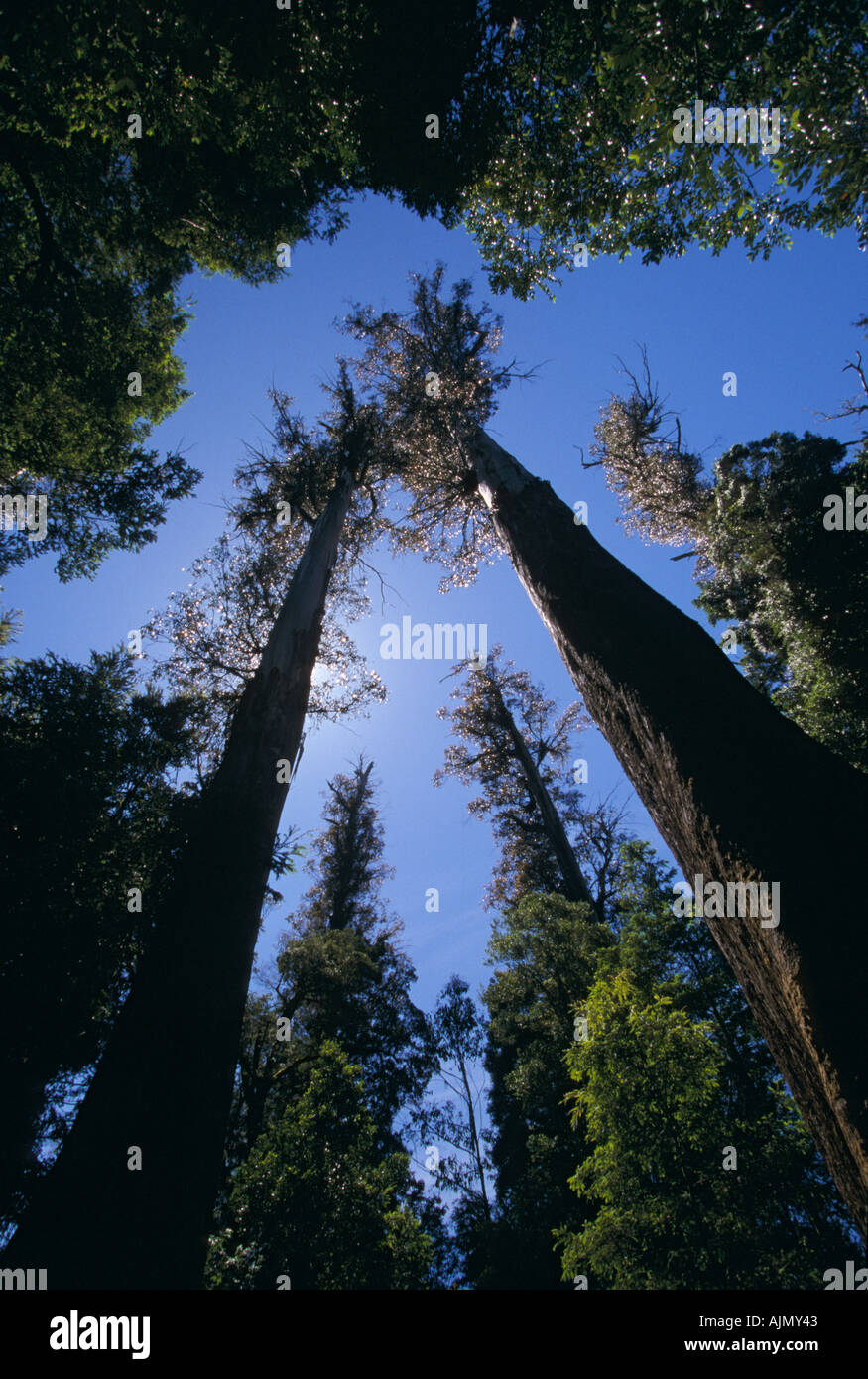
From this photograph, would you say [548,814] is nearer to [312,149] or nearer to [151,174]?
[312,149]

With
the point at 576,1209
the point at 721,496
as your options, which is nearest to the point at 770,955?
the point at 721,496

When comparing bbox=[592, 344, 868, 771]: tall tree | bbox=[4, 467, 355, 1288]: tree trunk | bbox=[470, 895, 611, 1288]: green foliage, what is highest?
bbox=[592, 344, 868, 771]: tall tree

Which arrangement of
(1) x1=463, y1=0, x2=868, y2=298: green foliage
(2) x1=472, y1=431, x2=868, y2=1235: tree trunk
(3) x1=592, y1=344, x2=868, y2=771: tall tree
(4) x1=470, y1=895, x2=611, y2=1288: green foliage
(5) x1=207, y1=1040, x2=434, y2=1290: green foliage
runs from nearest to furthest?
1. (2) x1=472, y1=431, x2=868, y2=1235: tree trunk
2. (1) x1=463, y1=0, x2=868, y2=298: green foliage
3. (5) x1=207, y1=1040, x2=434, y2=1290: green foliage
4. (3) x1=592, y1=344, x2=868, y2=771: tall tree
5. (4) x1=470, y1=895, x2=611, y2=1288: green foliage

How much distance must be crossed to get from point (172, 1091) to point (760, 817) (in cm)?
274

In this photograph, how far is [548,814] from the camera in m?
Answer: 15.6

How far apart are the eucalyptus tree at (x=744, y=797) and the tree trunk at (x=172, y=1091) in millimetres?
2332

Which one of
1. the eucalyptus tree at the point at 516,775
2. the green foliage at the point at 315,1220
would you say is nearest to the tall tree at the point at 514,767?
the eucalyptus tree at the point at 516,775

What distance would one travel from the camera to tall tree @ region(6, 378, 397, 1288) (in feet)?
5.75

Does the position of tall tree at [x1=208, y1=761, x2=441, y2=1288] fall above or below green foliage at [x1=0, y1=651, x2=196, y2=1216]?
below

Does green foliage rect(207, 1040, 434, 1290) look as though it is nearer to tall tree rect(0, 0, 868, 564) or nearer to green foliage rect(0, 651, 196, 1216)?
green foliage rect(0, 651, 196, 1216)

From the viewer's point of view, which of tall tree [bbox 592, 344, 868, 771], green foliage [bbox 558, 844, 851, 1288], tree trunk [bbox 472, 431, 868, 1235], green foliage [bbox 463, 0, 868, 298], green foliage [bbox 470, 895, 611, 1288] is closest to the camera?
tree trunk [bbox 472, 431, 868, 1235]

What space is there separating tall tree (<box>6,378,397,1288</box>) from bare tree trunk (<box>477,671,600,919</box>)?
10.8 m

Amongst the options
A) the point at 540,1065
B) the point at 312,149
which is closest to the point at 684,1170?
the point at 540,1065

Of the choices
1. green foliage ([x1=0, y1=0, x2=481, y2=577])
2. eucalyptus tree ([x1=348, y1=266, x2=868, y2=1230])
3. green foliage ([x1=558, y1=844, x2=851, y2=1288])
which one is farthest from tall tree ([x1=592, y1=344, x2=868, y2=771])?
green foliage ([x1=0, y1=0, x2=481, y2=577])
